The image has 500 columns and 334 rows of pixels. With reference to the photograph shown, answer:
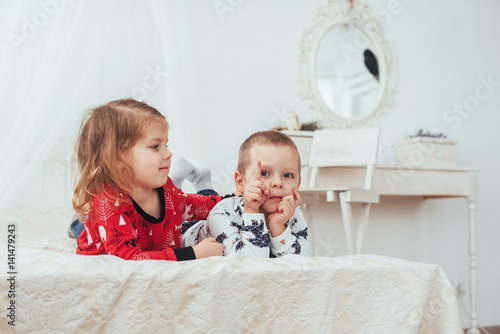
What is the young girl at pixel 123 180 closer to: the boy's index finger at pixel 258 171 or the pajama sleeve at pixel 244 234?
the pajama sleeve at pixel 244 234

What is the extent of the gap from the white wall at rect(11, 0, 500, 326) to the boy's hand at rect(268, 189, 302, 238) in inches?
60.2

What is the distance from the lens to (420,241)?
10.3 ft

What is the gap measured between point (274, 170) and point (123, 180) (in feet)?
1.13

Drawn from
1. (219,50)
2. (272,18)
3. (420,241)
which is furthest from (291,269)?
(420,241)

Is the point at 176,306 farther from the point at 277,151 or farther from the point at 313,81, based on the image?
the point at 313,81

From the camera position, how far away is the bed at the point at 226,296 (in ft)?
2.09

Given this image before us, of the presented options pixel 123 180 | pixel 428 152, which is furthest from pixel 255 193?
pixel 428 152

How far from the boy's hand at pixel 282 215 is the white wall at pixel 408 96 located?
153 cm

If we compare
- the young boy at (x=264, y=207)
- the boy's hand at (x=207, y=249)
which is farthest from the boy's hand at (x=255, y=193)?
the boy's hand at (x=207, y=249)

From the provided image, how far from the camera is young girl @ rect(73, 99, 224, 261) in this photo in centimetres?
91

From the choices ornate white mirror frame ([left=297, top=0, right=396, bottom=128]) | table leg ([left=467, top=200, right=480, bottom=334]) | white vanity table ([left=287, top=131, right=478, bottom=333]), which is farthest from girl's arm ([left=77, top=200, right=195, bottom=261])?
table leg ([left=467, top=200, right=480, bottom=334])

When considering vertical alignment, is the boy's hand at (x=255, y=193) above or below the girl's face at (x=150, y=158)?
below

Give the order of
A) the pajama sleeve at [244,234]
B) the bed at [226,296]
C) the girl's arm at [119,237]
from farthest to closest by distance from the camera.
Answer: the pajama sleeve at [244,234] → the girl's arm at [119,237] → the bed at [226,296]

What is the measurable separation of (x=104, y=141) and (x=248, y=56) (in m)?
1.99
